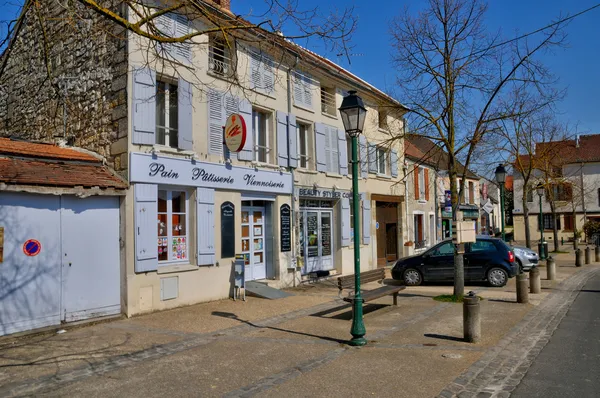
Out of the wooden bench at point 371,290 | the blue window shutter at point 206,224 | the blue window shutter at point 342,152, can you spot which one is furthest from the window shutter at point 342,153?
the blue window shutter at point 206,224

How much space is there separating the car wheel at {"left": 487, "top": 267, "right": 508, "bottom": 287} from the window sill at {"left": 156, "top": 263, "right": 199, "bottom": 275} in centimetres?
835

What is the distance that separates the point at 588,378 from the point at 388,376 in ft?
7.57

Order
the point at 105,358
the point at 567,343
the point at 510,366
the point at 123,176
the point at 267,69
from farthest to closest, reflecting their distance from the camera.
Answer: the point at 267,69, the point at 123,176, the point at 567,343, the point at 105,358, the point at 510,366

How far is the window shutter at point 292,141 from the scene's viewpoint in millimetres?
14094

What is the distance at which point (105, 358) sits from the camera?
6.56 m

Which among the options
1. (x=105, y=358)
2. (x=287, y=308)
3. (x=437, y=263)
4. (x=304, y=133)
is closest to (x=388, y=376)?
(x=105, y=358)

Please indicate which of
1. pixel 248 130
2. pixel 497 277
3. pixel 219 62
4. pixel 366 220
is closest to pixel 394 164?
pixel 366 220

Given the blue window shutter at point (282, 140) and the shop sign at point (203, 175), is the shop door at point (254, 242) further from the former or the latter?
the blue window shutter at point (282, 140)

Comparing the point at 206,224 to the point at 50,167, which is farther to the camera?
the point at 206,224

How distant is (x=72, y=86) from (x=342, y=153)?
29.4ft

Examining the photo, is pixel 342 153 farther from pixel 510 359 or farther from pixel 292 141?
pixel 510 359

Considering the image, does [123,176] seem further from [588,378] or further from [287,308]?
[588,378]

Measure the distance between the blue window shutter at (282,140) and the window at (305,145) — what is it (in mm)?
1505

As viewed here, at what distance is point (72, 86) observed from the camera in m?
11.2
